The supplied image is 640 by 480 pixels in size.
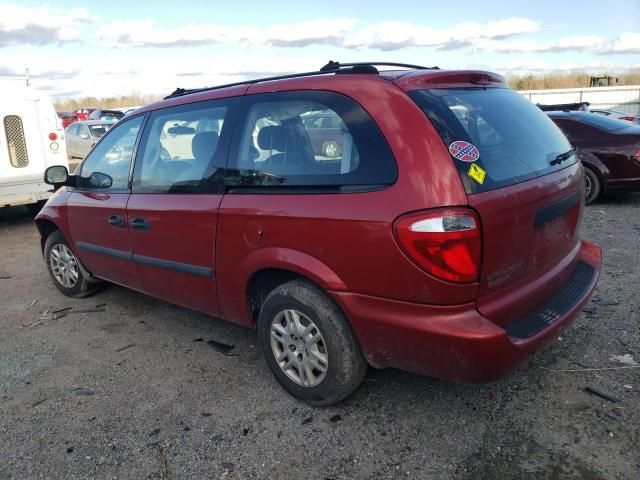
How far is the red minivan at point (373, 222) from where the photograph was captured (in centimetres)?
243

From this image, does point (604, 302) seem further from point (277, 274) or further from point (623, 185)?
point (623, 185)

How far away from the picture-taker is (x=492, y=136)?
2732mm

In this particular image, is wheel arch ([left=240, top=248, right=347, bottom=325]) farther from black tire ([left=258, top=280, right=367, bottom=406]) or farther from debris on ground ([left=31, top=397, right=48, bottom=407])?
debris on ground ([left=31, top=397, right=48, bottom=407])

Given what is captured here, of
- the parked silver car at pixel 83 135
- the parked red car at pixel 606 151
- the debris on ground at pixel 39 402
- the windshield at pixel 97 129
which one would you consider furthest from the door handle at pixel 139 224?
the windshield at pixel 97 129

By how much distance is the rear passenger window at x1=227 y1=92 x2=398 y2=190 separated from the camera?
2613mm

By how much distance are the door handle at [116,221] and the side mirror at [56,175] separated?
795mm

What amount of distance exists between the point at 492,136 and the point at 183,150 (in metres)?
2.04

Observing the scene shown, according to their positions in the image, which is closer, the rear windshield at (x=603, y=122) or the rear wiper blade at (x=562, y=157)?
the rear wiper blade at (x=562, y=157)

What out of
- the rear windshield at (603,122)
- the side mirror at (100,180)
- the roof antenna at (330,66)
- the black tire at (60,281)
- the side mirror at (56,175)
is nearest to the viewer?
the roof antenna at (330,66)

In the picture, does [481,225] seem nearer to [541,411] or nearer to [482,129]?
[482,129]

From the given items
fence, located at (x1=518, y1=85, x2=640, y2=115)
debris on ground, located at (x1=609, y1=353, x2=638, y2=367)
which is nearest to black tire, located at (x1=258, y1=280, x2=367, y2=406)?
debris on ground, located at (x1=609, y1=353, x2=638, y2=367)

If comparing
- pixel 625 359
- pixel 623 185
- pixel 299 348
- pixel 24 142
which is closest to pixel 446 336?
pixel 299 348

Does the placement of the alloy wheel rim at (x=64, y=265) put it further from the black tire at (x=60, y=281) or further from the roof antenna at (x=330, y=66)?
the roof antenna at (x=330, y=66)

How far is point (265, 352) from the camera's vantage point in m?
3.27
